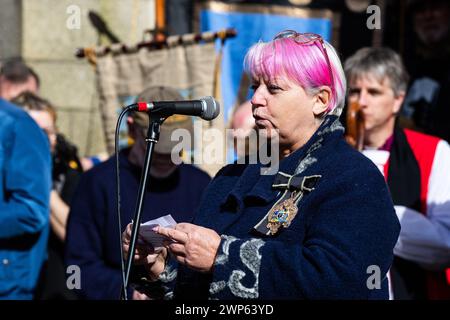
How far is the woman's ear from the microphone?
332 mm

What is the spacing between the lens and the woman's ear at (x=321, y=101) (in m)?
2.66

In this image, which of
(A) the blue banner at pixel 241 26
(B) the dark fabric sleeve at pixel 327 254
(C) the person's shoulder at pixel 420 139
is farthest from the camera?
(A) the blue banner at pixel 241 26

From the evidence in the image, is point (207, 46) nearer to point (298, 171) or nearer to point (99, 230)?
point (99, 230)

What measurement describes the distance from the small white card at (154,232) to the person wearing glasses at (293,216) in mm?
37

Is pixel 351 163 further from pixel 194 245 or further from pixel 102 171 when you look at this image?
pixel 102 171

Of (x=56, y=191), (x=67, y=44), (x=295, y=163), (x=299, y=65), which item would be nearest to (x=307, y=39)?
(x=299, y=65)

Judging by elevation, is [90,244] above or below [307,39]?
below

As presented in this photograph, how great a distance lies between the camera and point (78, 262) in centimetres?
412

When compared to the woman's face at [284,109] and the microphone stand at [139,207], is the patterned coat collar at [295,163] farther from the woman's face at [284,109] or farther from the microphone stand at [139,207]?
the microphone stand at [139,207]

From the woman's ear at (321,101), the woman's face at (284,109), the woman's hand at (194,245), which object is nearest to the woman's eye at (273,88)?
the woman's face at (284,109)

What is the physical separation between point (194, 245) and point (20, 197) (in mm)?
2049

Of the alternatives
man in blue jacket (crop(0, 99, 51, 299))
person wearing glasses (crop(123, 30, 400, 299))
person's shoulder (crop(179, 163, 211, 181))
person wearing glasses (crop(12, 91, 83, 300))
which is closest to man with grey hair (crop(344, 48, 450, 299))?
person's shoulder (crop(179, 163, 211, 181))

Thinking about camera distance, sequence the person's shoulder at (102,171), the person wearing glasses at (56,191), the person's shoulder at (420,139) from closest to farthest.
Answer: the person's shoulder at (420,139), the person's shoulder at (102,171), the person wearing glasses at (56,191)

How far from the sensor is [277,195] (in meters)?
2.61
